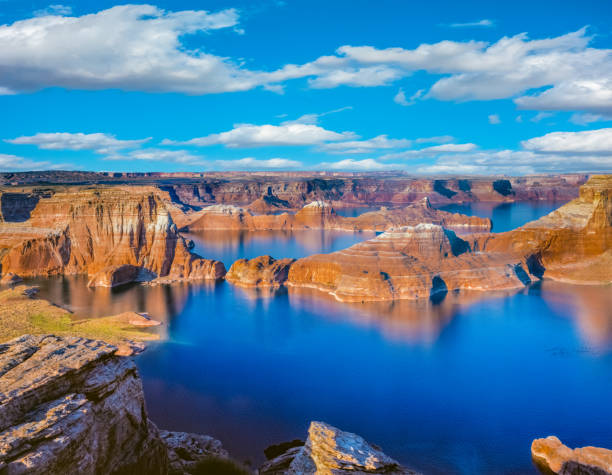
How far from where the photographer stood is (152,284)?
57312 millimetres

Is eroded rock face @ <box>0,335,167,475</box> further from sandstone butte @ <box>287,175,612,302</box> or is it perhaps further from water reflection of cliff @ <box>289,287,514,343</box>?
sandstone butte @ <box>287,175,612,302</box>

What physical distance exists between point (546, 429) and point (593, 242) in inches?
1680

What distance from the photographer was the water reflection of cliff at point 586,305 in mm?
39094

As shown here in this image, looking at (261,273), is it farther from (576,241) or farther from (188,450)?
(576,241)

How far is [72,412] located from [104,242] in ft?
175

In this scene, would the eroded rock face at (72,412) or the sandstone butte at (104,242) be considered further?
the sandstone butte at (104,242)

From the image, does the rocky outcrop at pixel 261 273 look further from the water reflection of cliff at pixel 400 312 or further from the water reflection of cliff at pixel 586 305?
the water reflection of cliff at pixel 586 305

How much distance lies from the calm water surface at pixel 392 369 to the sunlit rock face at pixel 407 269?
95.6 inches

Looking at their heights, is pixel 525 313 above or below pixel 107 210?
below

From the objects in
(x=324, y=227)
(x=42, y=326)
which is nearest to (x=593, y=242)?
(x=42, y=326)

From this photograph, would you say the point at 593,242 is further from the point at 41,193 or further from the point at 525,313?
the point at 41,193

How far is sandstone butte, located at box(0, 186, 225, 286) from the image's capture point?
2373 inches

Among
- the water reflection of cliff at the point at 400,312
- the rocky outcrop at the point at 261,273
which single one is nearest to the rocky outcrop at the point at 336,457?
the water reflection of cliff at the point at 400,312

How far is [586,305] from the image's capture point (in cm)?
4778
